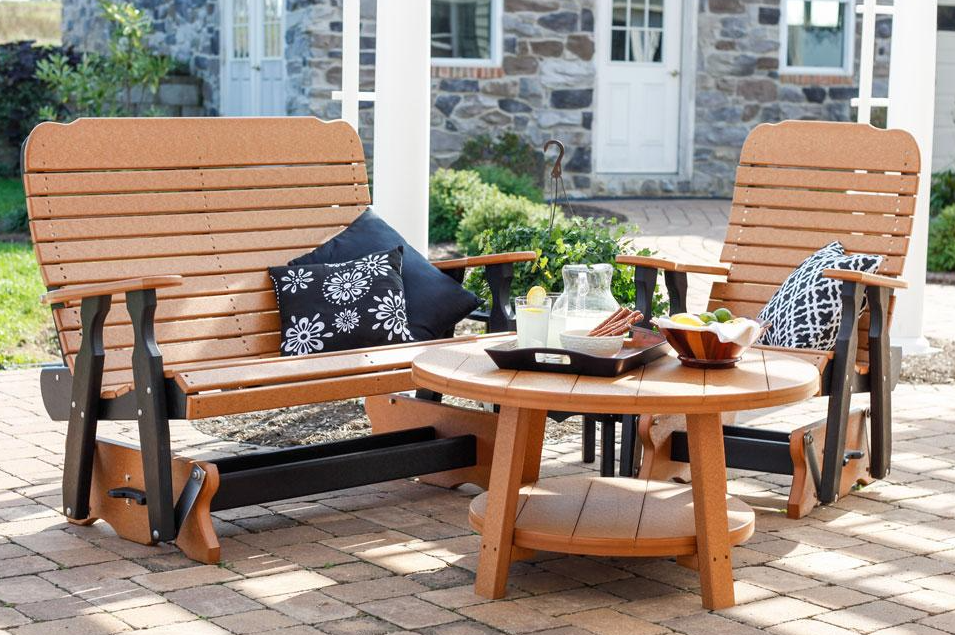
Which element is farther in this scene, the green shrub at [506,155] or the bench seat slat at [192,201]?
the green shrub at [506,155]

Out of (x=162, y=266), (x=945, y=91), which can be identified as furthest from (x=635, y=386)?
(x=945, y=91)

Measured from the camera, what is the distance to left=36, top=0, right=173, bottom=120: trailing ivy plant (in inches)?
444

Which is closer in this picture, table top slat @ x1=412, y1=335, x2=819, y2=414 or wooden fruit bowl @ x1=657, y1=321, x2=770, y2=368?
table top slat @ x1=412, y1=335, x2=819, y2=414

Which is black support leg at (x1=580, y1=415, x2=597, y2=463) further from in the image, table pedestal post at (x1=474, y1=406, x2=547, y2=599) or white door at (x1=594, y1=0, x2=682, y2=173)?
white door at (x1=594, y1=0, x2=682, y2=173)

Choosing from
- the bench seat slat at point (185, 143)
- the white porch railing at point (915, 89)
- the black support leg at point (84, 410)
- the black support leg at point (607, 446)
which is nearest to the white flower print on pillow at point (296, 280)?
the bench seat slat at point (185, 143)

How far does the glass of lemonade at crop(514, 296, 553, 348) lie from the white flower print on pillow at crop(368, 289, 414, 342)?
0.90 meters

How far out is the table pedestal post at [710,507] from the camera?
3045 mm

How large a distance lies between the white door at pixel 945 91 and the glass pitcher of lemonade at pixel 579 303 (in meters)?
9.88

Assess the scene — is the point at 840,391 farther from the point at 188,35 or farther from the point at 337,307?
the point at 188,35

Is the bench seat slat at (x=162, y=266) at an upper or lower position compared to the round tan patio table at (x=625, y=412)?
upper

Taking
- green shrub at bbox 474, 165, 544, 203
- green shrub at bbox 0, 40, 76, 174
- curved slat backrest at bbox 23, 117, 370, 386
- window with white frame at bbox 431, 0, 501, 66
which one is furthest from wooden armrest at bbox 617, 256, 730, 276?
green shrub at bbox 0, 40, 76, 174

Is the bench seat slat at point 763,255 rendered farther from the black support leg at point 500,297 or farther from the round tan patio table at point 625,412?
the round tan patio table at point 625,412

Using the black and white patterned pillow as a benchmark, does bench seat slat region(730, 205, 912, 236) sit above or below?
above

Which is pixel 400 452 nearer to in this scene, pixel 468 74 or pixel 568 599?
pixel 568 599
